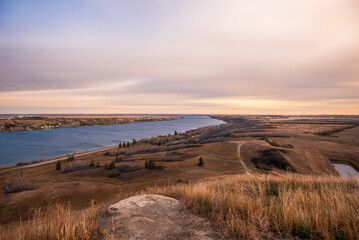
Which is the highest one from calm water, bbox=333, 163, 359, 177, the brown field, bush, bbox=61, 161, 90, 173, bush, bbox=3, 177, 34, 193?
the brown field

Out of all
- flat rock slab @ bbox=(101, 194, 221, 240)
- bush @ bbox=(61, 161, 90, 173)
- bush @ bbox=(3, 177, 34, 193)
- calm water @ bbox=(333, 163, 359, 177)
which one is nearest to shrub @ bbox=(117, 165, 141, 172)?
bush @ bbox=(61, 161, 90, 173)

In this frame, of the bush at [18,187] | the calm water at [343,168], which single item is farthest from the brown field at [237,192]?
the calm water at [343,168]

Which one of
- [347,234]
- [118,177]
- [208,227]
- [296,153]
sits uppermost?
[347,234]

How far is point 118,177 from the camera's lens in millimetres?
24469

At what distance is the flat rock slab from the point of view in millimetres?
3674

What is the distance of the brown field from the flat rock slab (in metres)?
0.33

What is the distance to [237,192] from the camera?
682 cm

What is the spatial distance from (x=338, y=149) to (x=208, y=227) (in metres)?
39.4

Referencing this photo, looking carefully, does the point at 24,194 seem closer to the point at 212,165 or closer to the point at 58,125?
the point at 212,165

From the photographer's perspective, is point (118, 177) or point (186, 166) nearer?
point (118, 177)

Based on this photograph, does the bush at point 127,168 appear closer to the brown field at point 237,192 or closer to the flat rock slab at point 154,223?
the brown field at point 237,192

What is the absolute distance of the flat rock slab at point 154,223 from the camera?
367cm

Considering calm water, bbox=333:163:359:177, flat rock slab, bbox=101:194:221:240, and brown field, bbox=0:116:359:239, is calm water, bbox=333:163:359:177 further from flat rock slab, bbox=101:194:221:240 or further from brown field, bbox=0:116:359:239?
flat rock slab, bbox=101:194:221:240

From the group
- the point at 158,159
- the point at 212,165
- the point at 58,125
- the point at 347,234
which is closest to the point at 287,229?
the point at 347,234
